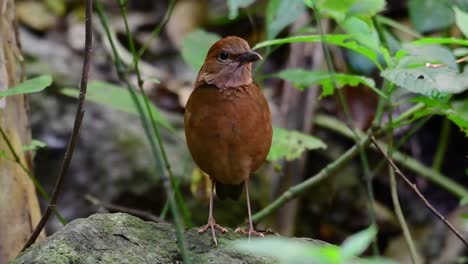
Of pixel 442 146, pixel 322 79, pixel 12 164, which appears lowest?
pixel 442 146

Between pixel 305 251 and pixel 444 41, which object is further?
pixel 444 41

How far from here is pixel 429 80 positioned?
9.21ft

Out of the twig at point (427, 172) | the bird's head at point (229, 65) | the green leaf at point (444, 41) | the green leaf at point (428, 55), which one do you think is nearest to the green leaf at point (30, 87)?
the bird's head at point (229, 65)

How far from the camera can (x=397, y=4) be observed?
6.64 metres

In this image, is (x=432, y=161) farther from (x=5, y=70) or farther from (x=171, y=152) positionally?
(x=5, y=70)

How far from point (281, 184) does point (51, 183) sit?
1.56m

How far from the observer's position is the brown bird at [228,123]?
292cm

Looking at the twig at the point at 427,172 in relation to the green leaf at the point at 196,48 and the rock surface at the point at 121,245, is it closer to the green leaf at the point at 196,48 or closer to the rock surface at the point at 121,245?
the green leaf at the point at 196,48

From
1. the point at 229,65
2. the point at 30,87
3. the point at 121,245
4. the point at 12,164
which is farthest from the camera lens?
the point at 12,164

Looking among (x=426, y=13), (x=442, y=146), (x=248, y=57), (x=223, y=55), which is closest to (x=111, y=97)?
(x=223, y=55)

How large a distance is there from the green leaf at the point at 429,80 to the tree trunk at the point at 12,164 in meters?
1.56

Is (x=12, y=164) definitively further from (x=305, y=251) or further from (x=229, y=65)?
(x=305, y=251)

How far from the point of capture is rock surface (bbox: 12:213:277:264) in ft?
7.80

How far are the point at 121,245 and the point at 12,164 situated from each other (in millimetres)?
1100
